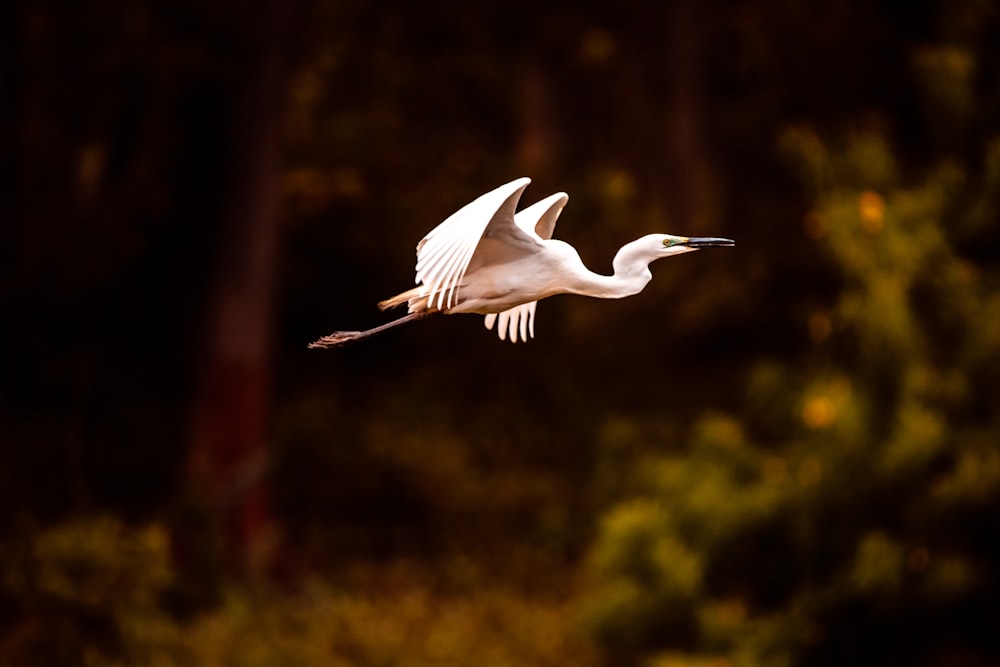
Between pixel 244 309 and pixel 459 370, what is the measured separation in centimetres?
357

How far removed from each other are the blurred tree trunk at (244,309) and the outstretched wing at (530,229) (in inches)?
241

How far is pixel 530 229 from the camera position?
171 inches

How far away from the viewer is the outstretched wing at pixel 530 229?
14.5ft

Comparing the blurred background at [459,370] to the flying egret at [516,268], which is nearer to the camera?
the flying egret at [516,268]

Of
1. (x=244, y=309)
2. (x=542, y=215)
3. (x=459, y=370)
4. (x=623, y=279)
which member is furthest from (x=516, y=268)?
(x=459, y=370)

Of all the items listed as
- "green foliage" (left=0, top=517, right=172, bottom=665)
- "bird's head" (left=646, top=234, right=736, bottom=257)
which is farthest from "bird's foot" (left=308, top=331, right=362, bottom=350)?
"green foliage" (left=0, top=517, right=172, bottom=665)

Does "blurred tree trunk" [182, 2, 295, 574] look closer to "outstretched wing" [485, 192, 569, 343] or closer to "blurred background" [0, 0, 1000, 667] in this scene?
"blurred background" [0, 0, 1000, 667]

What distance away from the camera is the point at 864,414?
9039 mm

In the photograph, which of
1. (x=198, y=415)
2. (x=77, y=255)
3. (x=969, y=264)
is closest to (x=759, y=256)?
(x=969, y=264)

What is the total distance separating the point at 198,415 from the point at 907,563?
16.9ft

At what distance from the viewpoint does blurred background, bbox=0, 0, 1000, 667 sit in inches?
348

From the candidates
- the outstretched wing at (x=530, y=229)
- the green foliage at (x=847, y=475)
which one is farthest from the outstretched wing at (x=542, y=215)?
the green foliage at (x=847, y=475)

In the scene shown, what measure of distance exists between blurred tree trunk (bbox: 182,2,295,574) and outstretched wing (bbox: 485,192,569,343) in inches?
241

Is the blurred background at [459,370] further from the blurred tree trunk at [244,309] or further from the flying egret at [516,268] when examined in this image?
the flying egret at [516,268]
